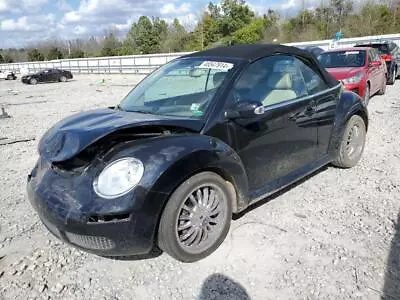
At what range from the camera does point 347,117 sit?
452 centimetres

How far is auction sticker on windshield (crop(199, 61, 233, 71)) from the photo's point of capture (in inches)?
133

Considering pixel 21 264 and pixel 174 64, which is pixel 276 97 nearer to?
pixel 174 64

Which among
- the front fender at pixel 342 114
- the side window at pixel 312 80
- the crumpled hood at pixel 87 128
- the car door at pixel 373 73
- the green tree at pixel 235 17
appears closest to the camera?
the crumpled hood at pixel 87 128

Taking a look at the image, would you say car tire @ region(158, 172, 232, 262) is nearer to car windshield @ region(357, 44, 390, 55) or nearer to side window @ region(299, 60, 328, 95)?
side window @ region(299, 60, 328, 95)

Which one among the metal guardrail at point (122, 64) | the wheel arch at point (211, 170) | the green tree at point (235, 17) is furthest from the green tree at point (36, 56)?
the wheel arch at point (211, 170)

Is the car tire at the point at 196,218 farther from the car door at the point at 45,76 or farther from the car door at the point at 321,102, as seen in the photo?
the car door at the point at 45,76

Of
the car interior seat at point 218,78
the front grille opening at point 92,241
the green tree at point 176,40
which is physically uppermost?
the green tree at point 176,40

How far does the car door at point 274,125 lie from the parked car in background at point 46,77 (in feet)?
98.0

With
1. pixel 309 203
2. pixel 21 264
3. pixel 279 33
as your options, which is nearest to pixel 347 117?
pixel 309 203

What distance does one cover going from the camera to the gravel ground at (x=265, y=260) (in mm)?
2637

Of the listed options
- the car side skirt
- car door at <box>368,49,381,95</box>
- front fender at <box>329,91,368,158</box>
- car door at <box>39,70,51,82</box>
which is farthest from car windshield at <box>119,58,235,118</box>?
A: car door at <box>39,70,51,82</box>

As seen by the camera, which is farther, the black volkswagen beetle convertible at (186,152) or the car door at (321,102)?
the car door at (321,102)

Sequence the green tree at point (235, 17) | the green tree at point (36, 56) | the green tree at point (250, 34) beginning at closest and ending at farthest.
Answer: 1. the green tree at point (250, 34)
2. the green tree at point (235, 17)
3. the green tree at point (36, 56)

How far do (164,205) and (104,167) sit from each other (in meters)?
0.52
